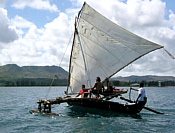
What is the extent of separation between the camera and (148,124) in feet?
64.6

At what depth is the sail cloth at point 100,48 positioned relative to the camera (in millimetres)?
23969

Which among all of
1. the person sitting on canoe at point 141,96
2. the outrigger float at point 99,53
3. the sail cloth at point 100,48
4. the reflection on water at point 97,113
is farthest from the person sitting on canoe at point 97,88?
the person sitting on canoe at point 141,96

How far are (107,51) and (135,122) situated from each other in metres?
8.40

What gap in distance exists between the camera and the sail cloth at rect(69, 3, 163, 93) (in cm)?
2397

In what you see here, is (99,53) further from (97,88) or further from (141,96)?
(141,96)

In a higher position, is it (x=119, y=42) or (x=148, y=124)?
(x=119, y=42)

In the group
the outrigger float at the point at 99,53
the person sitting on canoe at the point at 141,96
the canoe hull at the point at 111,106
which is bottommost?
the canoe hull at the point at 111,106

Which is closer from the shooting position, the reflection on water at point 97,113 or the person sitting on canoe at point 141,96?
the person sitting on canoe at point 141,96

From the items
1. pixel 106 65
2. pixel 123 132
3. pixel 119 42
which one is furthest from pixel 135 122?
pixel 119 42

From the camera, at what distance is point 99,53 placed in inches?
998

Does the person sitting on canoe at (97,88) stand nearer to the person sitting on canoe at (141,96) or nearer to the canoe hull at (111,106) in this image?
the canoe hull at (111,106)

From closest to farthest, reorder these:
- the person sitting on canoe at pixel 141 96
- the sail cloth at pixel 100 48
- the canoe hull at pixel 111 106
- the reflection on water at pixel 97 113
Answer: the person sitting on canoe at pixel 141 96, the canoe hull at pixel 111 106, the reflection on water at pixel 97 113, the sail cloth at pixel 100 48

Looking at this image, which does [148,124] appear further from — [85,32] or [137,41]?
[85,32]

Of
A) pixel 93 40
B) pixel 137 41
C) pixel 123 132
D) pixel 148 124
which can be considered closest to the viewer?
pixel 123 132
